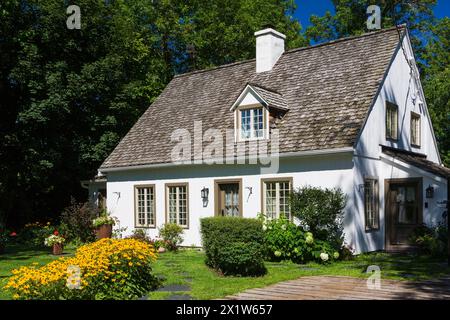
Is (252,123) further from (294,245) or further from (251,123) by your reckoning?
(294,245)

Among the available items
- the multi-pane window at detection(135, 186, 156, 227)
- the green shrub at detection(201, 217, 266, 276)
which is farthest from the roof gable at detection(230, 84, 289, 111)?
the green shrub at detection(201, 217, 266, 276)

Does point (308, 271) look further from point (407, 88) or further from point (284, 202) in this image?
point (407, 88)

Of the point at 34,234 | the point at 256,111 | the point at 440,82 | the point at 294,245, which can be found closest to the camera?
the point at 294,245

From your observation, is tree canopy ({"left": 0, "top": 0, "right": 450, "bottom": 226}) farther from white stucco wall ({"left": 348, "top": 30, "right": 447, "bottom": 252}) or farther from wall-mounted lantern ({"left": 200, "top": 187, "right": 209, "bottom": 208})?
wall-mounted lantern ({"left": 200, "top": 187, "right": 209, "bottom": 208})

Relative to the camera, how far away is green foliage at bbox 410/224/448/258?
14.8 meters

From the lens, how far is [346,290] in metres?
9.41

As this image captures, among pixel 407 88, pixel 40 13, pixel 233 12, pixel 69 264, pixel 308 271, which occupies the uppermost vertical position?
pixel 233 12

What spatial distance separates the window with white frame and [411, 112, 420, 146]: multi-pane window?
643 centimetres

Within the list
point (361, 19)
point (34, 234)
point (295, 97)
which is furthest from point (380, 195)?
point (361, 19)

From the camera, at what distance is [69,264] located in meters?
9.20

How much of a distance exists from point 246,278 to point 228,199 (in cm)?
726

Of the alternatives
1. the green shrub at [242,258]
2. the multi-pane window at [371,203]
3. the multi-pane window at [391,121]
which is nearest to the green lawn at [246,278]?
the green shrub at [242,258]
